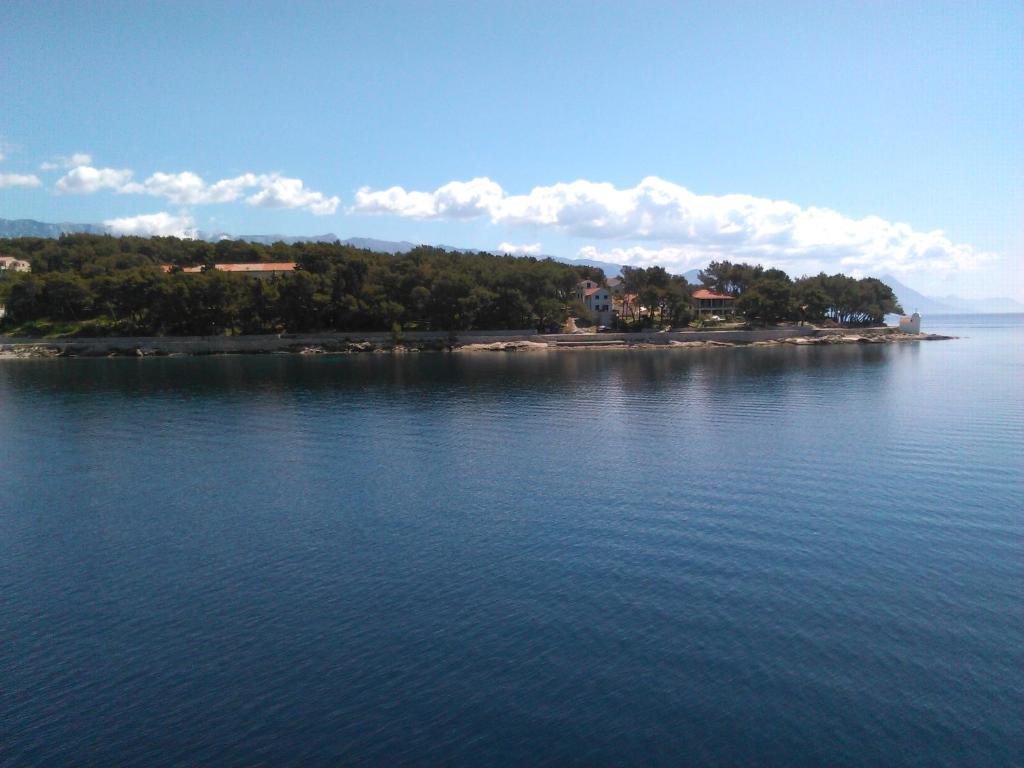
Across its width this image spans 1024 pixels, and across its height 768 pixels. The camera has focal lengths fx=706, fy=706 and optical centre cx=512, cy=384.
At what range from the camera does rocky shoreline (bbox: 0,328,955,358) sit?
112 m

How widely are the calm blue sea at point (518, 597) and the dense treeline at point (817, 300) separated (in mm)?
89634

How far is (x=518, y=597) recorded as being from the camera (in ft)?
65.5

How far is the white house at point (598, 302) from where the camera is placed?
13912 centimetres

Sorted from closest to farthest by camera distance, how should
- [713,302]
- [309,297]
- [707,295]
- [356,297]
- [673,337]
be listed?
[309,297], [356,297], [673,337], [713,302], [707,295]

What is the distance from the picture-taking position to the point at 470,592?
66.6 ft

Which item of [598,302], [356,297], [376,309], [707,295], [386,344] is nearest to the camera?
[386,344]

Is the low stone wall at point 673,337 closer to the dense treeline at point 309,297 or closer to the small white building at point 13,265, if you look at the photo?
the dense treeline at point 309,297

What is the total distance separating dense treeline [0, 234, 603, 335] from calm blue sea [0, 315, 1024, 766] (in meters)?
76.1

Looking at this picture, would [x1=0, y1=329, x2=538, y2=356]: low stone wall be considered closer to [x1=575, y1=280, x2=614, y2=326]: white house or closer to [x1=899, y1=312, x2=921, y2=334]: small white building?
[x1=575, y1=280, x2=614, y2=326]: white house

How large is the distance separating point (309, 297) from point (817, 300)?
305 feet

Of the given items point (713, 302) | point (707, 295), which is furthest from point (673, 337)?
point (707, 295)

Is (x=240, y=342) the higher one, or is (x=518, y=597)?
(x=240, y=342)

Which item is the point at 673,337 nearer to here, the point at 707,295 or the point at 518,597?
the point at 707,295

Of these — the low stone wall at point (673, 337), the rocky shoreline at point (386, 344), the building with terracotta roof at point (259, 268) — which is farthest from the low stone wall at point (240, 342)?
the building with terracotta roof at point (259, 268)
